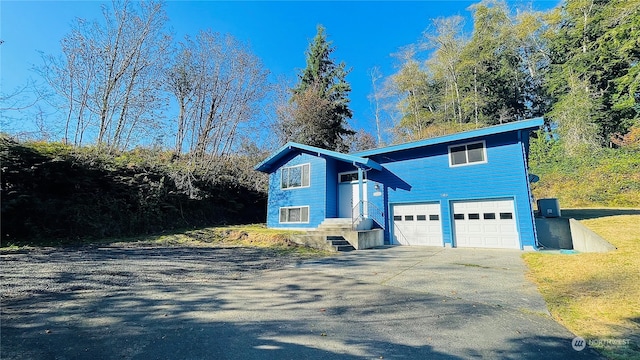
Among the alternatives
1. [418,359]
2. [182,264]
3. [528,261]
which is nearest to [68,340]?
[418,359]

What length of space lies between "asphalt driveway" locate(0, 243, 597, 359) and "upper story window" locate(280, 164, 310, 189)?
7858 millimetres

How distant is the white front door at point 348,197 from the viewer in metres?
13.5

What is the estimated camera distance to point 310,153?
48.1 ft

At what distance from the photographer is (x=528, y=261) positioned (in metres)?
7.43

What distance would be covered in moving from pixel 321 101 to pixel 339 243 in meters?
12.6

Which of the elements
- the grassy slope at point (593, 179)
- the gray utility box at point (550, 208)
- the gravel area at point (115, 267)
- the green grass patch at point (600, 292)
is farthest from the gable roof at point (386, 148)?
the grassy slope at point (593, 179)

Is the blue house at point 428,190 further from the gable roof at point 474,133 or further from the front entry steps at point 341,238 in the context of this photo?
the front entry steps at point 341,238

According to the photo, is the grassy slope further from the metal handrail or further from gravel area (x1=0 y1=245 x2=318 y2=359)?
gravel area (x1=0 y1=245 x2=318 y2=359)

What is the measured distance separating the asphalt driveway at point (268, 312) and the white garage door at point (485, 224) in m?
3.08

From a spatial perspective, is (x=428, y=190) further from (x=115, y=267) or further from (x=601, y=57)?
(x=601, y=57)

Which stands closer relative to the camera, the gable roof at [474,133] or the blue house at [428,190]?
the gable roof at [474,133]

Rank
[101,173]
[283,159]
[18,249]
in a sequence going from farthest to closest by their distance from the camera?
[283,159] → [101,173] → [18,249]

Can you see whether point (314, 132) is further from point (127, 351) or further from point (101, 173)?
point (127, 351)

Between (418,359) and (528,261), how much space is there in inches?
257
